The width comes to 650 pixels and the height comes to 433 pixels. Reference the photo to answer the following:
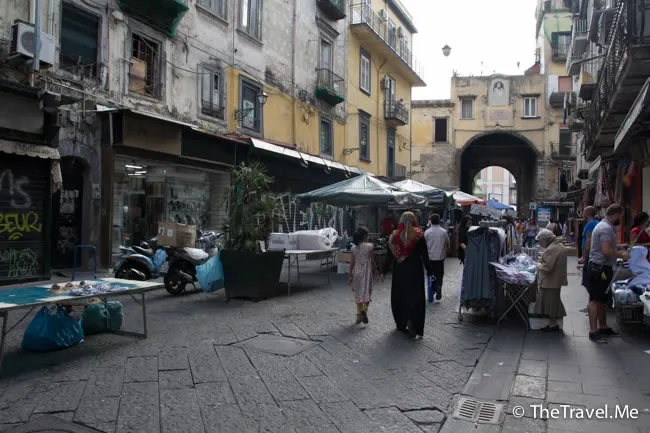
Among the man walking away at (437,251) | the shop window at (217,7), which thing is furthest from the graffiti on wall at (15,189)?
the man walking away at (437,251)

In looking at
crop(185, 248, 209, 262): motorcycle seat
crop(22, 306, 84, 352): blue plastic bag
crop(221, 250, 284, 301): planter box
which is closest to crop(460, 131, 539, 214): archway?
crop(185, 248, 209, 262): motorcycle seat

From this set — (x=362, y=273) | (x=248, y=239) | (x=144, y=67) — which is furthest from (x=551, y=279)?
(x=144, y=67)

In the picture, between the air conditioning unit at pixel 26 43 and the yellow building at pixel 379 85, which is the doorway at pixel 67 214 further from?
the yellow building at pixel 379 85

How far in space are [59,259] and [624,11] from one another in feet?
40.6

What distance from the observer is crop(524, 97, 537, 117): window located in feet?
119

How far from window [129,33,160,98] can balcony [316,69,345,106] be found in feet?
28.1

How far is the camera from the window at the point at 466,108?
123 feet

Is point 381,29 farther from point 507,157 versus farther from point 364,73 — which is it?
point 507,157

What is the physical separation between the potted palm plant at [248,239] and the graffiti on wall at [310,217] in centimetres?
797

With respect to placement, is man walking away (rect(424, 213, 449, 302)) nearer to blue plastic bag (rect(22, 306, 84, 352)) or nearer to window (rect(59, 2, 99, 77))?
blue plastic bag (rect(22, 306, 84, 352))

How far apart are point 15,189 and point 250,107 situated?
809 cm

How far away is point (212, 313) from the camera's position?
7.61 m

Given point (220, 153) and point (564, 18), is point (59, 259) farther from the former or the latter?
point (564, 18)

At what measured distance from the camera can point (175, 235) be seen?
946 centimetres
